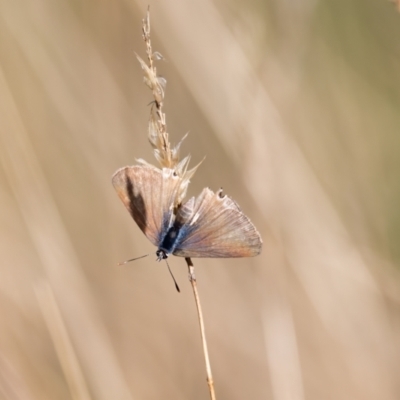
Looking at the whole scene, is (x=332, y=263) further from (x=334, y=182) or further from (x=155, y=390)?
(x=155, y=390)

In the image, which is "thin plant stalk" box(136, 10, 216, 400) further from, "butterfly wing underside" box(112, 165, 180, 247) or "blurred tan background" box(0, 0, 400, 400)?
"blurred tan background" box(0, 0, 400, 400)

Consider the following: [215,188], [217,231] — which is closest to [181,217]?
[217,231]

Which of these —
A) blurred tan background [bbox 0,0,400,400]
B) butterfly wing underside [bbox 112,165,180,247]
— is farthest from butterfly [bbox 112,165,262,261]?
blurred tan background [bbox 0,0,400,400]

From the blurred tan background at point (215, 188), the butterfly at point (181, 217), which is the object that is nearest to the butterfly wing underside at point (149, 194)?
the butterfly at point (181, 217)

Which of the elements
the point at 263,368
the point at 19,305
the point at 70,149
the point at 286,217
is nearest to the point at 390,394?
the point at 263,368

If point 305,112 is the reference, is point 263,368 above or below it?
below

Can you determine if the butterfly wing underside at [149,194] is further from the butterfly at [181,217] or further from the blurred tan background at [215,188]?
the blurred tan background at [215,188]
